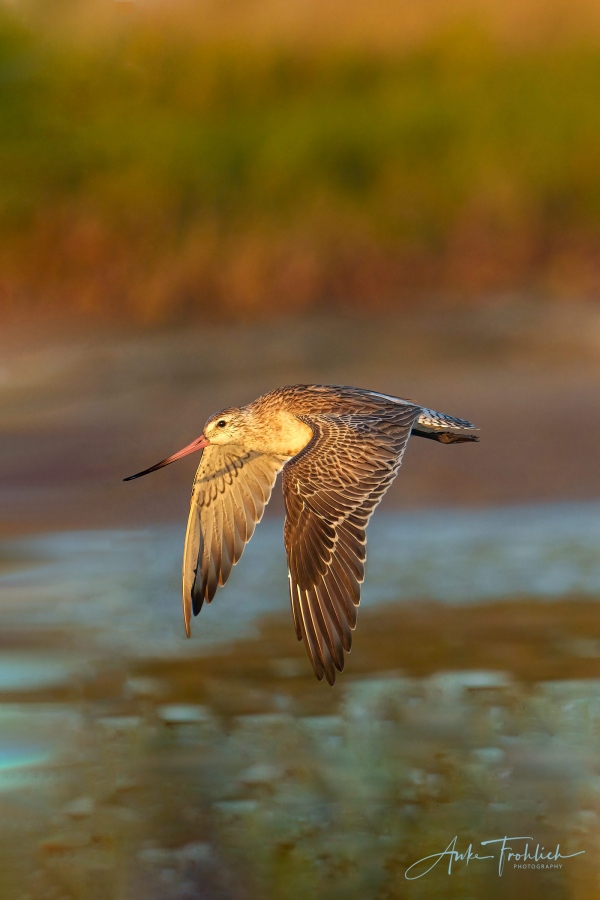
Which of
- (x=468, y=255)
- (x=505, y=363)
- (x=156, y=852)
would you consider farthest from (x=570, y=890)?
(x=468, y=255)

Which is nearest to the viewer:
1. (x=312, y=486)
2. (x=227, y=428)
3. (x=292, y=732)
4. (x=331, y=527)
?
(x=331, y=527)

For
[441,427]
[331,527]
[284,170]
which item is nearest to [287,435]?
[441,427]

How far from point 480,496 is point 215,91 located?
663 centimetres

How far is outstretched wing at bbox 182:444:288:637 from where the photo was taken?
8.04 m

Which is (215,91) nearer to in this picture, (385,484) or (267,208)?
(267,208)

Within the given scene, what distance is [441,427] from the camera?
8.05 metres

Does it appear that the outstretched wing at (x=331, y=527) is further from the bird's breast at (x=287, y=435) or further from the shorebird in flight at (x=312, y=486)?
the bird's breast at (x=287, y=435)

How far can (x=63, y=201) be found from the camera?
16.1m

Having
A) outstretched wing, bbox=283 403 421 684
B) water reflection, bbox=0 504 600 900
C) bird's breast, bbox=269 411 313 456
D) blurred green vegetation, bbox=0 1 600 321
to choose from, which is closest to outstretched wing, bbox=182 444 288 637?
bird's breast, bbox=269 411 313 456

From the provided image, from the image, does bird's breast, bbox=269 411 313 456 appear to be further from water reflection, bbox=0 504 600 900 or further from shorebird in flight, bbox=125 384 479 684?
water reflection, bbox=0 504 600 900

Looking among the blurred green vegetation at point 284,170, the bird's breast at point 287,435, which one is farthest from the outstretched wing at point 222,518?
the blurred green vegetation at point 284,170

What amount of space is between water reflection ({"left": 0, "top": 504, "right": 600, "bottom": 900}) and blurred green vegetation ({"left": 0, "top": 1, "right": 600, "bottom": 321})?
4687 millimetres

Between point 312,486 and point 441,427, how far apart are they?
4.58ft

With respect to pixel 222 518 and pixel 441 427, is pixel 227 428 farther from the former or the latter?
pixel 441 427
